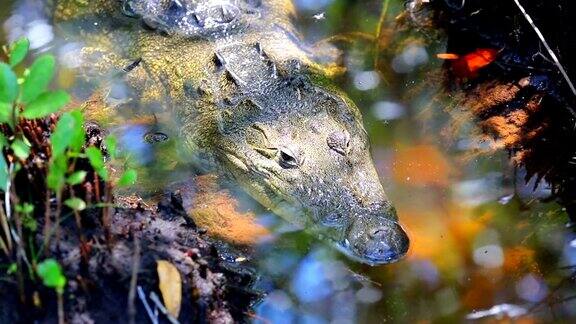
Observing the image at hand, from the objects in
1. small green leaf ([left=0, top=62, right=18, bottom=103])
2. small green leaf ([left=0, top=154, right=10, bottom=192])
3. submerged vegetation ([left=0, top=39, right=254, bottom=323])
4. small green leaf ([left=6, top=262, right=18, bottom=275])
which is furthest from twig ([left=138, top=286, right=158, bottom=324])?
small green leaf ([left=0, top=62, right=18, bottom=103])

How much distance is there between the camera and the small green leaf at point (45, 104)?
2584 millimetres

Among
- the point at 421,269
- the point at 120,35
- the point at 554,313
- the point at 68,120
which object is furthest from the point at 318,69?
the point at 68,120

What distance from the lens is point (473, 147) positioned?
15.3 ft

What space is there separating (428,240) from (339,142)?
3.14ft

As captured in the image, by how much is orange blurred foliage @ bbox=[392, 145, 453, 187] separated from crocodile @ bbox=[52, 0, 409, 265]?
24 centimetres

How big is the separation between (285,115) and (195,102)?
1.01m

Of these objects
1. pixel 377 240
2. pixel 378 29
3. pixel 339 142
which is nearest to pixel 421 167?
pixel 339 142

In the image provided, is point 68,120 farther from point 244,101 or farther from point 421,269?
point 244,101

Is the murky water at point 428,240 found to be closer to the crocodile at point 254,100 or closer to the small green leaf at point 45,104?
the crocodile at point 254,100

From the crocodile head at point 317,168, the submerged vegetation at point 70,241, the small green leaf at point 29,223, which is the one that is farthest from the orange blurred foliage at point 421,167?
the small green leaf at point 29,223

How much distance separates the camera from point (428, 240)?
4.01m

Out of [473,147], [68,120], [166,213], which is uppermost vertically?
[68,120]

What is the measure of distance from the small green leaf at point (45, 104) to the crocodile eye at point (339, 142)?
226 cm

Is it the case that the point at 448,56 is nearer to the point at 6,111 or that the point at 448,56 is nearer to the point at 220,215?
the point at 220,215
